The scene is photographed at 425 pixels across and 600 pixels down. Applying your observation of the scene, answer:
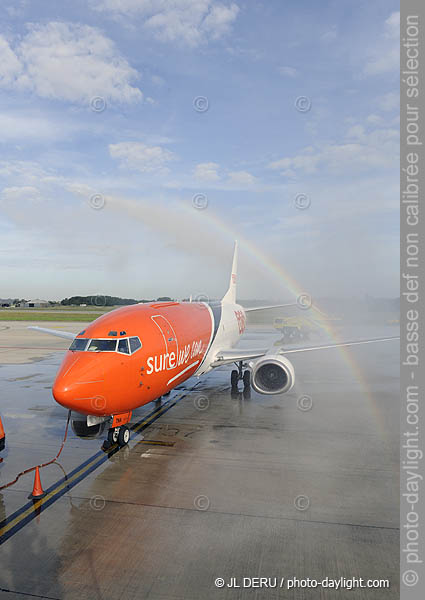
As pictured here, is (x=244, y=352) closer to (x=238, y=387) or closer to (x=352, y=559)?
(x=238, y=387)

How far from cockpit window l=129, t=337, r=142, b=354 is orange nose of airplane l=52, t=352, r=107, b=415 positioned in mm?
1061

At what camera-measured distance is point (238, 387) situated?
20828 millimetres

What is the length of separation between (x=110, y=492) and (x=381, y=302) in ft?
192
